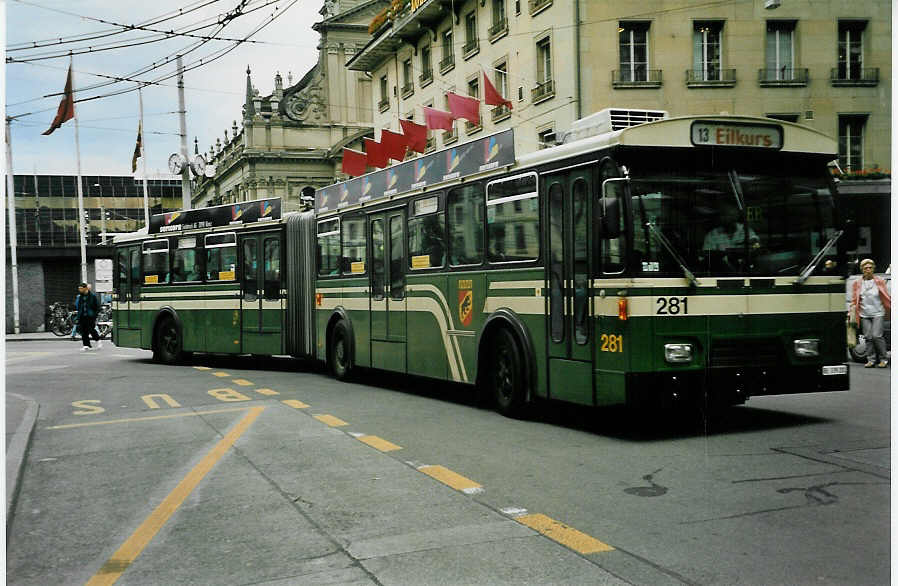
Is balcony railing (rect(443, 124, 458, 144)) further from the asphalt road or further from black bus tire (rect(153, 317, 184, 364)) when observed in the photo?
the asphalt road

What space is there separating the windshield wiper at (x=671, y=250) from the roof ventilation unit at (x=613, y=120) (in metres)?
0.99

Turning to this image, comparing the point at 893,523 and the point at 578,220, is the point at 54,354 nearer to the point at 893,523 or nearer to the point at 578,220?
the point at 578,220

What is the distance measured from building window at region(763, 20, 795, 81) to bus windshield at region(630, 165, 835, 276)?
111cm

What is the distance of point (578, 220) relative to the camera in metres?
9.18

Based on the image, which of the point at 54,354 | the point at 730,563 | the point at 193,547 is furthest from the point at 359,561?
the point at 54,354

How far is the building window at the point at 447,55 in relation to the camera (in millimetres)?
37750

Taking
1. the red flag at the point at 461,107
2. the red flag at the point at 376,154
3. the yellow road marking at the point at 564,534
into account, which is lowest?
the yellow road marking at the point at 564,534

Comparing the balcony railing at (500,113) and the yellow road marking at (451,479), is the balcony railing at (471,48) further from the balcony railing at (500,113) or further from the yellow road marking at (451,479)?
the yellow road marking at (451,479)

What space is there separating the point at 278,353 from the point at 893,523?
13599 millimetres

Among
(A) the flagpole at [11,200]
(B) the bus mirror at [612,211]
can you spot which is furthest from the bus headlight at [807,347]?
(A) the flagpole at [11,200]

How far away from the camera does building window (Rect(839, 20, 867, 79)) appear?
20.8ft

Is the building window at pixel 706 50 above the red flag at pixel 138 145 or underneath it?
above

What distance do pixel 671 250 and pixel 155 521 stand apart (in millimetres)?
4694

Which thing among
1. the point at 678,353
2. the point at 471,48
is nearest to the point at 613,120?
the point at 678,353
